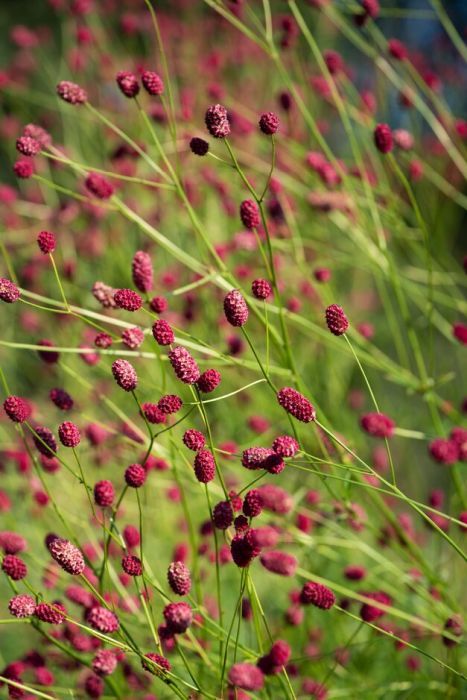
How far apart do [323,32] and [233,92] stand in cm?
75

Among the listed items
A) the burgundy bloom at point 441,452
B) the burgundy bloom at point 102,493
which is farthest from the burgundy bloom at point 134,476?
the burgundy bloom at point 441,452

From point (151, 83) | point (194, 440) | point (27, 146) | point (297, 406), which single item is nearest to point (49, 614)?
point (194, 440)

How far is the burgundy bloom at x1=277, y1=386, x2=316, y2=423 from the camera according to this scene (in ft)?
2.67

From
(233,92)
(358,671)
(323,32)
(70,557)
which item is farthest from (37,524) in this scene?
(323,32)

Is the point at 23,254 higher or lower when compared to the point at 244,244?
lower

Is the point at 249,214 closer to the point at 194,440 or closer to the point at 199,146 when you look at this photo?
the point at 199,146

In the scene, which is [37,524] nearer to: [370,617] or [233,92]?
[370,617]

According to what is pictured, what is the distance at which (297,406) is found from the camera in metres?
0.82

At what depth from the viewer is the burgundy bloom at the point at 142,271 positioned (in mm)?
991

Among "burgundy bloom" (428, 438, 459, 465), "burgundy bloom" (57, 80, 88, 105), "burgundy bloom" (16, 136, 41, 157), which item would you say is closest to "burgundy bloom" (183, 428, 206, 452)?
"burgundy bloom" (428, 438, 459, 465)

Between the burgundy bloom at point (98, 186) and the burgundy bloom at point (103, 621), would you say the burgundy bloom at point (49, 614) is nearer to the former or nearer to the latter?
the burgundy bloom at point (103, 621)

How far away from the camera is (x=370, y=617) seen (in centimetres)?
93

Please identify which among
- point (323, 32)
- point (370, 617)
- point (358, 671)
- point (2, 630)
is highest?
point (323, 32)

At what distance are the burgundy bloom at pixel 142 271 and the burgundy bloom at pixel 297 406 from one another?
0.28 meters
